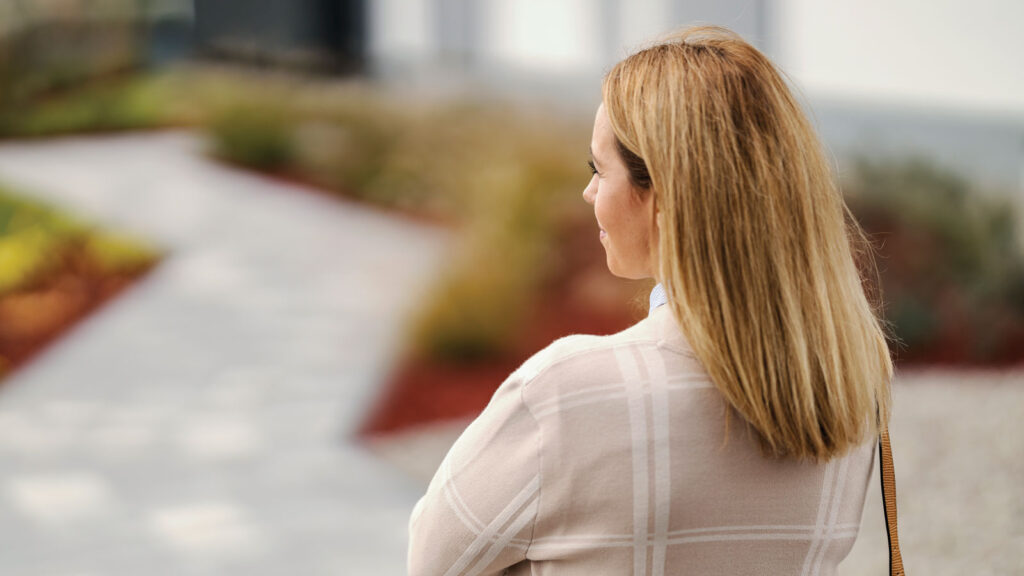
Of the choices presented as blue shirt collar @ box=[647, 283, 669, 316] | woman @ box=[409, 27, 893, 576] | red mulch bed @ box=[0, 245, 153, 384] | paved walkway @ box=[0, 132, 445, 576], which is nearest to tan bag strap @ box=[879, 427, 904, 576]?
woman @ box=[409, 27, 893, 576]

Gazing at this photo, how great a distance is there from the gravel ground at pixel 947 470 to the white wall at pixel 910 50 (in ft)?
4.48

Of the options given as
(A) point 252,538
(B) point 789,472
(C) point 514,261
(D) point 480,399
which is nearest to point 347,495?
(A) point 252,538

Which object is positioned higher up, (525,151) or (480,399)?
(525,151)

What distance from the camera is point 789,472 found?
A: 99cm

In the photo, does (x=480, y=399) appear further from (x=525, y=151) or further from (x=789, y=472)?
(x=789, y=472)

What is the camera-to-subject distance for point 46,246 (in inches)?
247

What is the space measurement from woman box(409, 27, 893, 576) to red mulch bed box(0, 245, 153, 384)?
522 cm

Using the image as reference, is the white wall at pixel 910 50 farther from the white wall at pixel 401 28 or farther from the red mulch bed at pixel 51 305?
the red mulch bed at pixel 51 305

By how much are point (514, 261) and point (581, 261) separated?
49 cm

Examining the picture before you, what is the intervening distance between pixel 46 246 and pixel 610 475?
236 inches

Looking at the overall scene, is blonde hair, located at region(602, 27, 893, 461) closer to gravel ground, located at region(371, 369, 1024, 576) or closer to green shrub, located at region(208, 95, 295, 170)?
gravel ground, located at region(371, 369, 1024, 576)

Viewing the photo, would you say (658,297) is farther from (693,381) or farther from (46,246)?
(46,246)

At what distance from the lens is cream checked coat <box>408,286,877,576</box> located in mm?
926

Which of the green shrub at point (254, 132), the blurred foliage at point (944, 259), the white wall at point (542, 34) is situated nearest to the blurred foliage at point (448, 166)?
the green shrub at point (254, 132)
